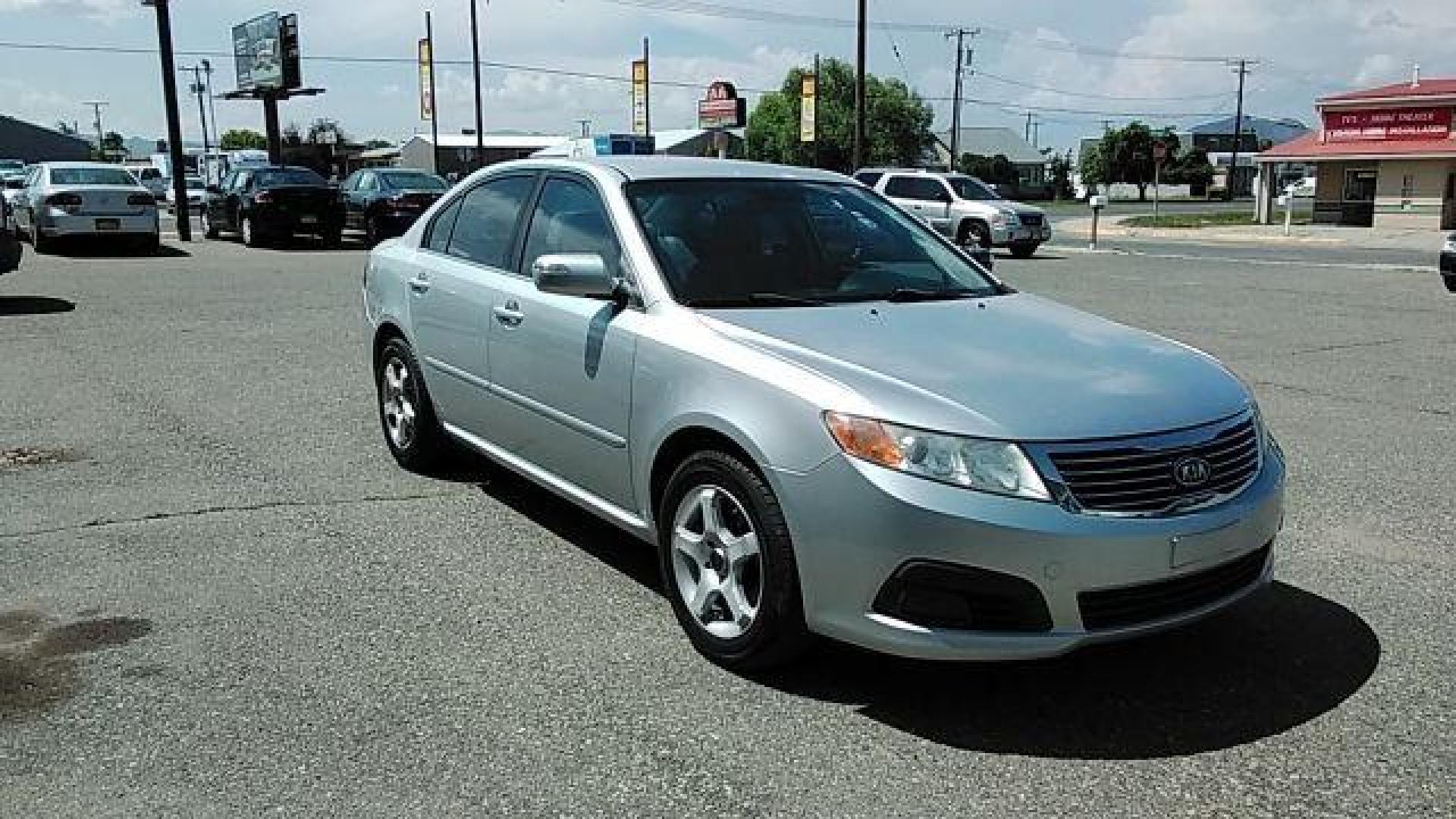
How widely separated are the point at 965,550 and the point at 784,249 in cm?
182

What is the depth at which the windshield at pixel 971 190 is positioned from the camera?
81.5 ft

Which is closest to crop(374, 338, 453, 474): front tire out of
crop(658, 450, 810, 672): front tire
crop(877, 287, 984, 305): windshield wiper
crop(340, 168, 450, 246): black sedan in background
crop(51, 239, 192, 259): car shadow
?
crop(658, 450, 810, 672): front tire

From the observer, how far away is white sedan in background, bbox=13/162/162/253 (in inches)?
798

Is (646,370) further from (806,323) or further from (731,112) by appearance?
(731,112)

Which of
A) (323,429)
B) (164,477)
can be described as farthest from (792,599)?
(323,429)

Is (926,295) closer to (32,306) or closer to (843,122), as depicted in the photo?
(32,306)

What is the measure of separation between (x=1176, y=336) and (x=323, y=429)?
8.29m

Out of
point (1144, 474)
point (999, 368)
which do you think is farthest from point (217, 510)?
point (1144, 474)

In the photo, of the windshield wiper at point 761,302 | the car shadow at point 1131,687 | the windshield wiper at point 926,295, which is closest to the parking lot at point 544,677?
the car shadow at point 1131,687

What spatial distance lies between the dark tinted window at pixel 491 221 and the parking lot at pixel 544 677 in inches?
46.6

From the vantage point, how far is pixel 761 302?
14.1 ft

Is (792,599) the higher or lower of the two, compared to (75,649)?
higher

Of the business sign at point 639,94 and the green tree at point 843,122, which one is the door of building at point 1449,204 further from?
the green tree at point 843,122

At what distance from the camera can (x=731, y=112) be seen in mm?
51844
